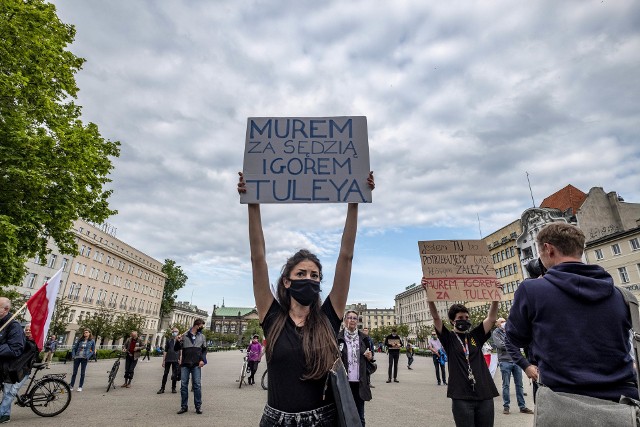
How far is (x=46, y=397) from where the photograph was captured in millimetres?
8703

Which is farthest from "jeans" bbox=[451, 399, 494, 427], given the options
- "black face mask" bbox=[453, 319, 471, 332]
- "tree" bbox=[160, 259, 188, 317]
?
"tree" bbox=[160, 259, 188, 317]

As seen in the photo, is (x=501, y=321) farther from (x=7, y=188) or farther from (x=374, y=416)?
(x=7, y=188)

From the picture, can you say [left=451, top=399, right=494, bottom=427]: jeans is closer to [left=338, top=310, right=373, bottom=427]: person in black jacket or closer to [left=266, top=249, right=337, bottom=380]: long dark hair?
[left=338, top=310, right=373, bottom=427]: person in black jacket

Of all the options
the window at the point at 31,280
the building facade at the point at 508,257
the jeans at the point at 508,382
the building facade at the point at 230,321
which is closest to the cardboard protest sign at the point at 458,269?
the jeans at the point at 508,382

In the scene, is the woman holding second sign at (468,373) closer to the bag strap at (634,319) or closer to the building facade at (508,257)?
the bag strap at (634,319)

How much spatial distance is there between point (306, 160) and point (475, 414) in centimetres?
339

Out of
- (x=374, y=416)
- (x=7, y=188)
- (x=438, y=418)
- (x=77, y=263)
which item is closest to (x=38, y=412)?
(x=7, y=188)

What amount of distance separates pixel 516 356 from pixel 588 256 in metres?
53.6

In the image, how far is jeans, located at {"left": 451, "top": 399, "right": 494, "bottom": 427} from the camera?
162 inches

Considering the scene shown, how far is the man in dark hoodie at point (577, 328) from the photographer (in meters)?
2.09

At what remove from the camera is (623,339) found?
6.97 feet

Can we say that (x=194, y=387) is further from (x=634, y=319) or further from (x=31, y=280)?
(x=31, y=280)

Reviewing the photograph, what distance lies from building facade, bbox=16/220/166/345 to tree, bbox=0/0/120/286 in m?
35.2

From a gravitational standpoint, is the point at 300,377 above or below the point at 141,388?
above
